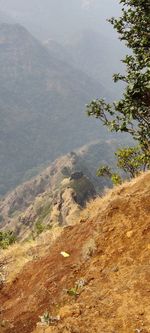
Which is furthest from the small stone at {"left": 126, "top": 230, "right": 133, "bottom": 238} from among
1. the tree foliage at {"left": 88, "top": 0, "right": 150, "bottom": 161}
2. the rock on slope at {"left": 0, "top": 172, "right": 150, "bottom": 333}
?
the tree foliage at {"left": 88, "top": 0, "right": 150, "bottom": 161}

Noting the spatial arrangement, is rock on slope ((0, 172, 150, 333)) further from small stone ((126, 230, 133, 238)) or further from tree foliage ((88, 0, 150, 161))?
tree foliage ((88, 0, 150, 161))

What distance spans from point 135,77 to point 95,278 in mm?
8417

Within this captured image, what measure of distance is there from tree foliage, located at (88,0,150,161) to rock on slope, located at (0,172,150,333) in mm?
2760

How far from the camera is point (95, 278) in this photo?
1516cm

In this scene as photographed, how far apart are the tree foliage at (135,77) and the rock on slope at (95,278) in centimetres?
276

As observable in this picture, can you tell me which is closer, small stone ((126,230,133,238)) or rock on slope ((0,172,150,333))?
rock on slope ((0,172,150,333))

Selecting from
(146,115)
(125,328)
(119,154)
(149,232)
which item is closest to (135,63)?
(146,115)

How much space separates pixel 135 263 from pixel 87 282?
5.37 feet

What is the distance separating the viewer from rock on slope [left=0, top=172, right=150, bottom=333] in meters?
12.4

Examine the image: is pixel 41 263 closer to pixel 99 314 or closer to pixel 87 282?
pixel 87 282

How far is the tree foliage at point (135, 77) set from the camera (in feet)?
62.1

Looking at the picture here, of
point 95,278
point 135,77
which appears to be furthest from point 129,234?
point 135,77

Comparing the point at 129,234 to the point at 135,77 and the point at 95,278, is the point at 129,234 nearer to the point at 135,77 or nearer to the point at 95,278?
the point at 95,278

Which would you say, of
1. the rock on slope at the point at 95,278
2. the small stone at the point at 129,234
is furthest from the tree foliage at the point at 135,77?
the small stone at the point at 129,234
